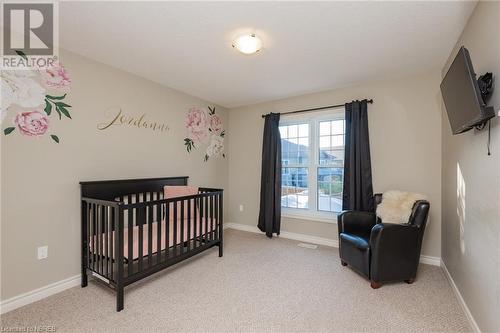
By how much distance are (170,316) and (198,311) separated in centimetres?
21

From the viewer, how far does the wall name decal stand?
2566 millimetres

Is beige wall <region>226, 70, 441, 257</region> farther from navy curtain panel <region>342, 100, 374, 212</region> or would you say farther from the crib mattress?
the crib mattress

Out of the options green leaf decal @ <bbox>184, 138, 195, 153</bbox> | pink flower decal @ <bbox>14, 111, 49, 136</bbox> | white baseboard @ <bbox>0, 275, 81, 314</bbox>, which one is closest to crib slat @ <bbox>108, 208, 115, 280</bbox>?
white baseboard @ <bbox>0, 275, 81, 314</bbox>

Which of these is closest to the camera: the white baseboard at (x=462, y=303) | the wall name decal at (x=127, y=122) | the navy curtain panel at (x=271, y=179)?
the white baseboard at (x=462, y=303)


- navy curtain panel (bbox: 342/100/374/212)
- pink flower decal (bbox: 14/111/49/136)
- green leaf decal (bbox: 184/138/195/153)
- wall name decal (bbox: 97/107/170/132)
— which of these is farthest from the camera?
green leaf decal (bbox: 184/138/195/153)

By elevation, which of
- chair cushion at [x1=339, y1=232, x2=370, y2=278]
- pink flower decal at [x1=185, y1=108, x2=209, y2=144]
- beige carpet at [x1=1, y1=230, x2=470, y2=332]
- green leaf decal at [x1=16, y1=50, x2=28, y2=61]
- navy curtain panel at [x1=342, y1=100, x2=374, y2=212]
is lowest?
beige carpet at [x1=1, y1=230, x2=470, y2=332]

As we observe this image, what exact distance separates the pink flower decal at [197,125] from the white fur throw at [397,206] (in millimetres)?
2748

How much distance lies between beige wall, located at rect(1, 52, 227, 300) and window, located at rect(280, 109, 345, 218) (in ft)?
6.75

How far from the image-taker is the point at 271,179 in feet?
12.3

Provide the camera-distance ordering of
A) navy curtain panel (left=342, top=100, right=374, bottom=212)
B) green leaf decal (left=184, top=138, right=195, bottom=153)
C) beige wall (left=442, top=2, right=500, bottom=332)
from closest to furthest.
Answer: beige wall (left=442, top=2, right=500, bottom=332), navy curtain panel (left=342, top=100, right=374, bottom=212), green leaf decal (left=184, top=138, right=195, bottom=153)

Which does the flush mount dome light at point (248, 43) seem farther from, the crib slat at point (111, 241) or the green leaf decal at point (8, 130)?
the green leaf decal at point (8, 130)

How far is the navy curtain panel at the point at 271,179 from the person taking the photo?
3.72 m

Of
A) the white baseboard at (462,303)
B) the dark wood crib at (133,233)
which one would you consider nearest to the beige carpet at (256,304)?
the white baseboard at (462,303)

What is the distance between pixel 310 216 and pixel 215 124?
2247 millimetres
